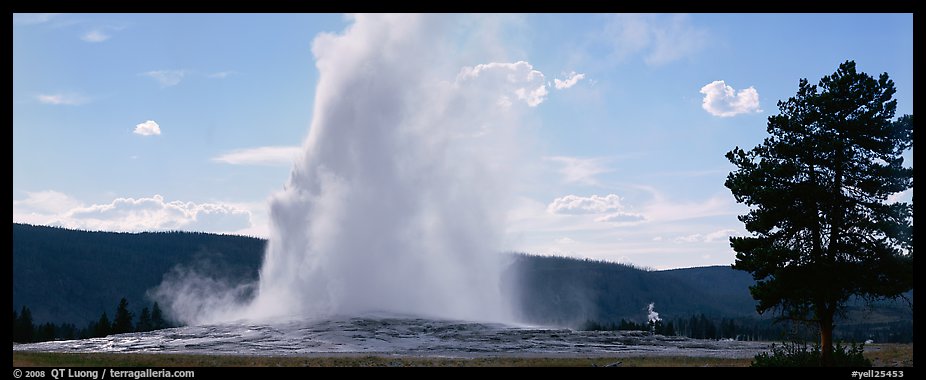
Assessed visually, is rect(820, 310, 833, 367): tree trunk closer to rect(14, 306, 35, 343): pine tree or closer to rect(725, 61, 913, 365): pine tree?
rect(725, 61, 913, 365): pine tree

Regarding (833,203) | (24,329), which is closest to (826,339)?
(833,203)

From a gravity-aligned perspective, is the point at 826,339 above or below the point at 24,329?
above

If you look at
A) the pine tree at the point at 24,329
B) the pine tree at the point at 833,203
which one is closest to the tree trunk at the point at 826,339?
the pine tree at the point at 833,203

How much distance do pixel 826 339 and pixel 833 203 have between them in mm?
5881

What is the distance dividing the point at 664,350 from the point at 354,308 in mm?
43388

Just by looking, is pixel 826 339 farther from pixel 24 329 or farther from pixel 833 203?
pixel 24 329

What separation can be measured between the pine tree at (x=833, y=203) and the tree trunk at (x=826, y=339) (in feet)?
0.14

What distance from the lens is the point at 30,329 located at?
93.4m

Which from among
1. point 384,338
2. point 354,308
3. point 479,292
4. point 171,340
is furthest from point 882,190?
point 479,292

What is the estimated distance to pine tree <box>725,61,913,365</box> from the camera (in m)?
32.3

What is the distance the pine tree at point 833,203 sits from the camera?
3234 centimetres

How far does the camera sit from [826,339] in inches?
1260
